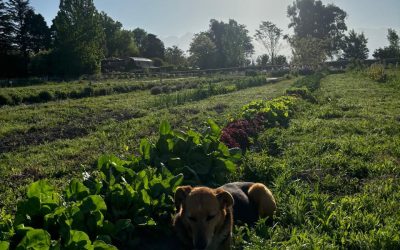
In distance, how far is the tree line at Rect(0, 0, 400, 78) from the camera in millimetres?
46812

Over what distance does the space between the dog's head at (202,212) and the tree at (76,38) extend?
150 ft

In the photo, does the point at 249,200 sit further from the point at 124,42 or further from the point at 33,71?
the point at 124,42

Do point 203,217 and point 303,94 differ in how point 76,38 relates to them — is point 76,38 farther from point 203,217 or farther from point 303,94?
point 203,217

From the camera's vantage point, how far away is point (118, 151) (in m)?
9.05

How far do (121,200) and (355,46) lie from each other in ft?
305

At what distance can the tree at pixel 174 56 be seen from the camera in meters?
82.8

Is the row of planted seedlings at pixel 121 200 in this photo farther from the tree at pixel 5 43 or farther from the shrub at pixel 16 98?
the tree at pixel 5 43

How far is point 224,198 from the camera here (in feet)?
13.4

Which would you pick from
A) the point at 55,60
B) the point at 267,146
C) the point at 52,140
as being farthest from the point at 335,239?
the point at 55,60

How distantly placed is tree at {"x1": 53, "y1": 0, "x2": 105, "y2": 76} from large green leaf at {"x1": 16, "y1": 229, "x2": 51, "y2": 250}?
4634 cm

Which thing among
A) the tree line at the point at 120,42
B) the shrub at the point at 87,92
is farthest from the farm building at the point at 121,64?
the shrub at the point at 87,92

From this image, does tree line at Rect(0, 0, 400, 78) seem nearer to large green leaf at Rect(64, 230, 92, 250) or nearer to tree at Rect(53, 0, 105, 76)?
tree at Rect(53, 0, 105, 76)

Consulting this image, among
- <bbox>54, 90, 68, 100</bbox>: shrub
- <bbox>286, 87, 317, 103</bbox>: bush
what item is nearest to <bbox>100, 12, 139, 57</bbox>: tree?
<bbox>54, 90, 68, 100</bbox>: shrub

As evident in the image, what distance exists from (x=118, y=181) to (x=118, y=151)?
458 cm
